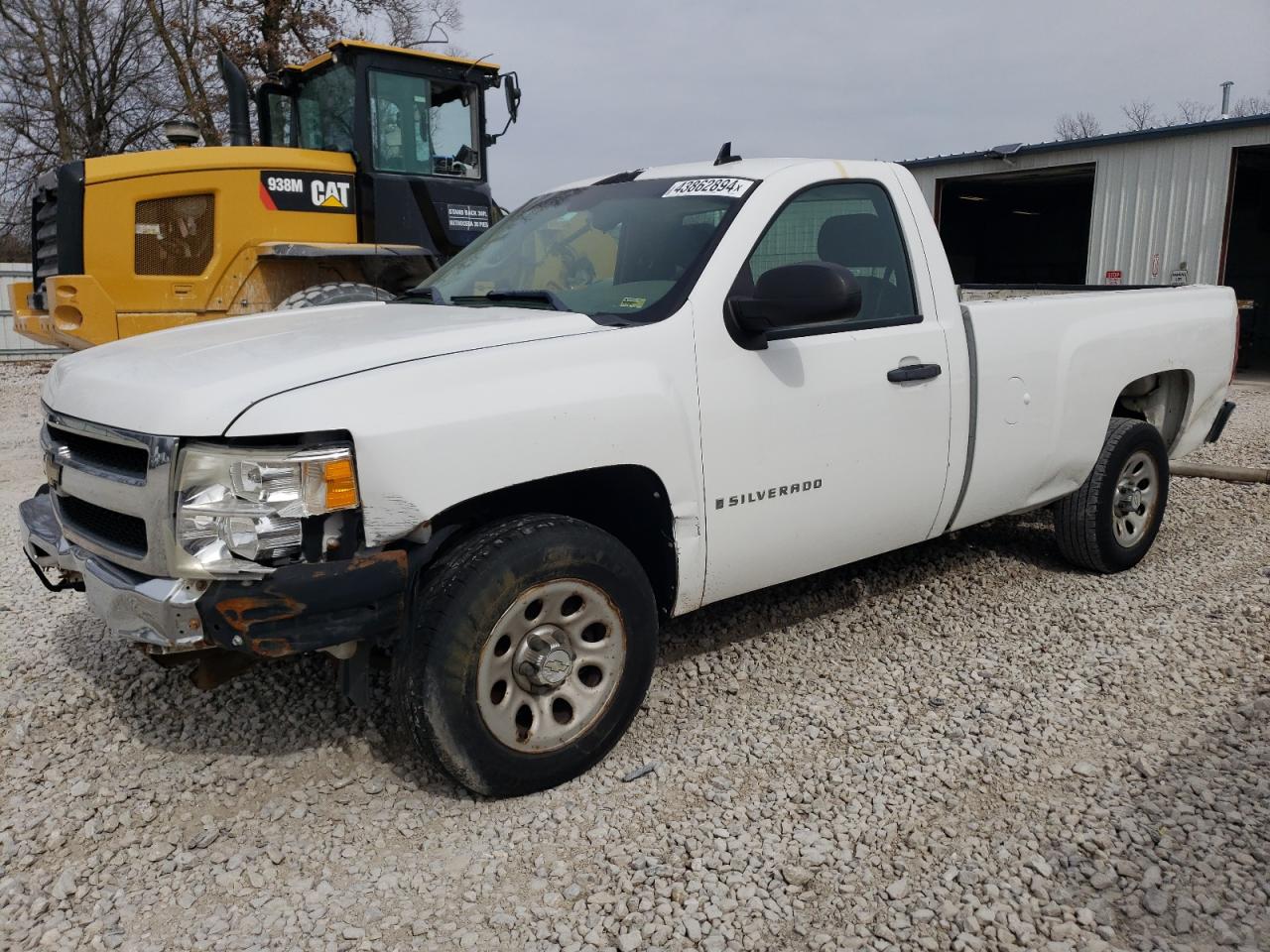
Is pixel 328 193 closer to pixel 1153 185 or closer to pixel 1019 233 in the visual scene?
pixel 1153 185

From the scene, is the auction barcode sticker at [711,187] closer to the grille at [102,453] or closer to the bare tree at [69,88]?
the grille at [102,453]

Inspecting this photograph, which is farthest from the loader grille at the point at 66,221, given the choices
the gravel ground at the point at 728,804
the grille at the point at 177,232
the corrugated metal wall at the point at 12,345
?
the corrugated metal wall at the point at 12,345

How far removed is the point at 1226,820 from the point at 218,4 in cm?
2664

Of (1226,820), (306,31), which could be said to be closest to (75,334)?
(1226,820)

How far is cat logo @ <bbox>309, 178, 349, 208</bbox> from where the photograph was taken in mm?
8328

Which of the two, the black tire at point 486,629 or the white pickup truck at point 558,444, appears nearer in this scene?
the white pickup truck at point 558,444

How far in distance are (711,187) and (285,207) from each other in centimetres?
529

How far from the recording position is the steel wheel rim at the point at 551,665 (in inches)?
123

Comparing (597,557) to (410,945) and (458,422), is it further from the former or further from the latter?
(410,945)

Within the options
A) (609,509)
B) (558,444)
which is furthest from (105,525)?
(609,509)

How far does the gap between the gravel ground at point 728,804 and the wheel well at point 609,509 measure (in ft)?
2.09

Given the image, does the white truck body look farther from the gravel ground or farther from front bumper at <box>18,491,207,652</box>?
the gravel ground

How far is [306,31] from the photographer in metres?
23.9

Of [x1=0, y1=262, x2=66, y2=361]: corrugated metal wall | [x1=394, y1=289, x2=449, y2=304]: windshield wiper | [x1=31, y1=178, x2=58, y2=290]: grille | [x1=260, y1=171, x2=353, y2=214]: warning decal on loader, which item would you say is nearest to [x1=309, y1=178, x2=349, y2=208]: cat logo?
[x1=260, y1=171, x2=353, y2=214]: warning decal on loader
